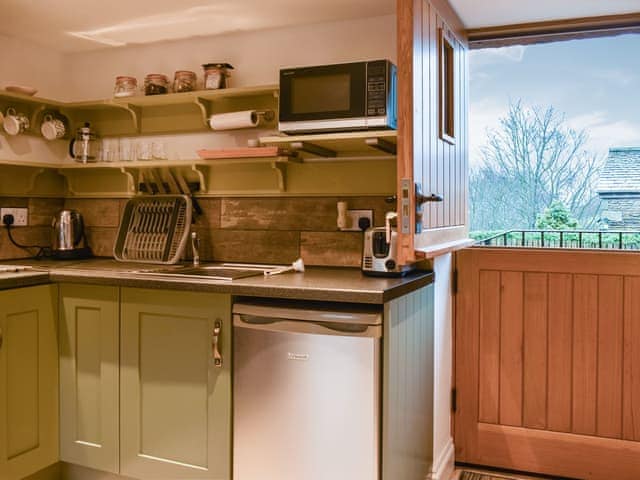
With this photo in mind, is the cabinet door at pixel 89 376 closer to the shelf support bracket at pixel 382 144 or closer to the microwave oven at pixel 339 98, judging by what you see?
the microwave oven at pixel 339 98

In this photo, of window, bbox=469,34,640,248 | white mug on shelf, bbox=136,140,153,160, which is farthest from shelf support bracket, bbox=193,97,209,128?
window, bbox=469,34,640,248

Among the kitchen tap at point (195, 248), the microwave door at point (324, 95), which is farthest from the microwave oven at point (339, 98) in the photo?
the kitchen tap at point (195, 248)

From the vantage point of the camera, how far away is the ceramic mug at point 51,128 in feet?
10.1

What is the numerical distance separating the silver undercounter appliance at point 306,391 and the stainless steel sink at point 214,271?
0.23m

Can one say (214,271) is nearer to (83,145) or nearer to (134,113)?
(134,113)

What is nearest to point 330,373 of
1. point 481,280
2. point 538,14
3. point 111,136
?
point 481,280

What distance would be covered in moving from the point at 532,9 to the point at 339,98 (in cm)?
95

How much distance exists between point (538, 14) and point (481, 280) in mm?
1223

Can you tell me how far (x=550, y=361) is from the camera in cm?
267

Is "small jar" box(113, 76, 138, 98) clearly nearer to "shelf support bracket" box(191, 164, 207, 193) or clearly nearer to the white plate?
the white plate

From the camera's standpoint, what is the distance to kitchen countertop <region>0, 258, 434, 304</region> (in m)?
Result: 1.92

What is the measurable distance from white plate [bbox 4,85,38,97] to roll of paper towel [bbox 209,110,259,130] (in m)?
0.92

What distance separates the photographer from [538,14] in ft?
8.25

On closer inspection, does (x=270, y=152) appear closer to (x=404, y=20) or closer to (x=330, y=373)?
(x=404, y=20)
